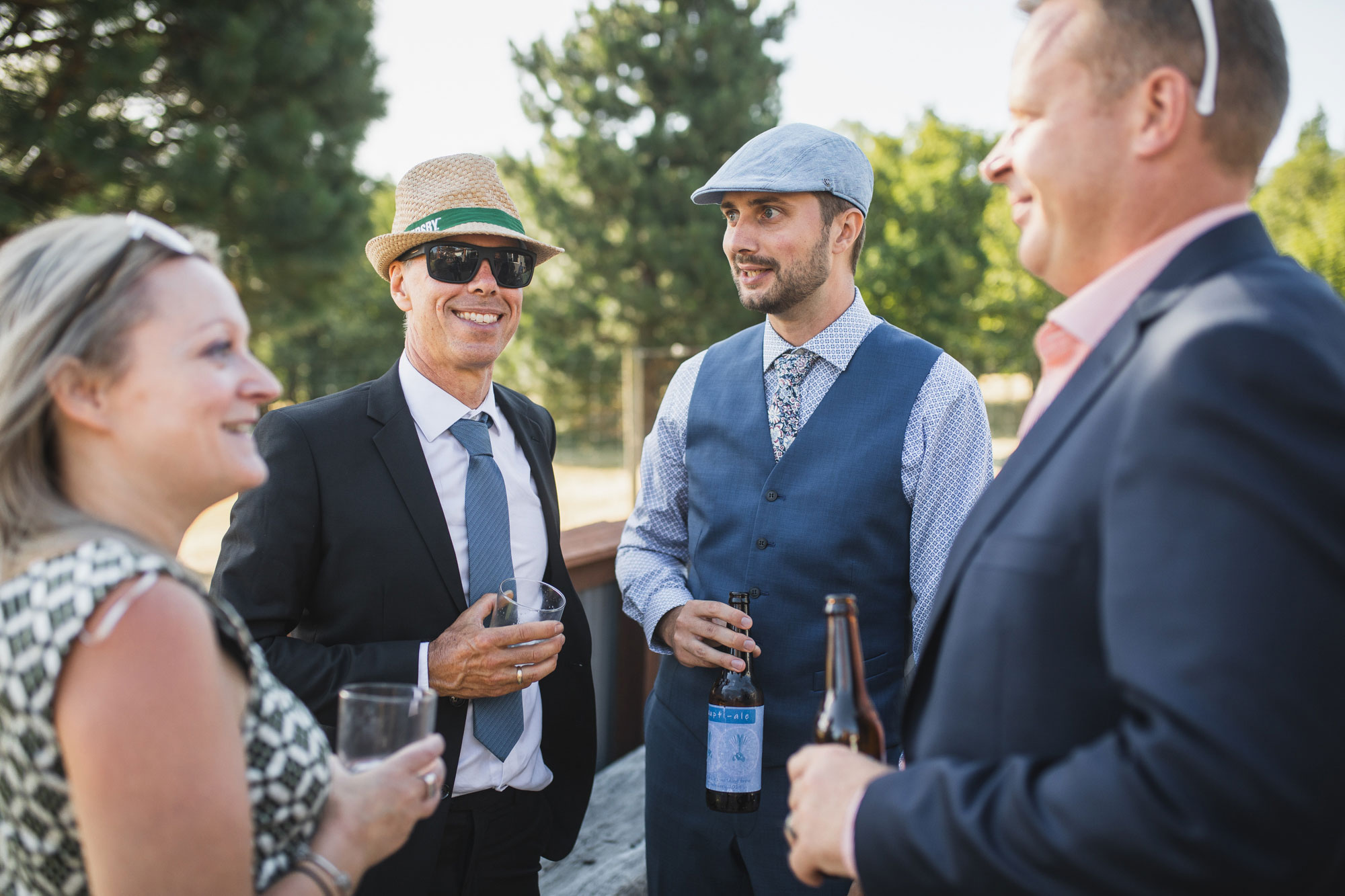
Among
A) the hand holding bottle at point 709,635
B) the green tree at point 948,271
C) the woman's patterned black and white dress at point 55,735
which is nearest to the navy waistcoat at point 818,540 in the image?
the hand holding bottle at point 709,635

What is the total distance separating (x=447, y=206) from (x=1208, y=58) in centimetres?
214

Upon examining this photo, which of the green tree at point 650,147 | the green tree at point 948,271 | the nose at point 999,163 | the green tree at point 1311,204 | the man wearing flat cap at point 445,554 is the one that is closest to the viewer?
the nose at point 999,163

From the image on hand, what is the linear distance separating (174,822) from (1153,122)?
5.45 feet

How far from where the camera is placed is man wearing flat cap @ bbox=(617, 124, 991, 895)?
254 cm

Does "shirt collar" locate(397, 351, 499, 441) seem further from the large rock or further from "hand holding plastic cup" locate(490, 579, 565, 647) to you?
the large rock

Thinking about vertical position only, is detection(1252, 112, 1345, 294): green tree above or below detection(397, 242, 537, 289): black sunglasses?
above

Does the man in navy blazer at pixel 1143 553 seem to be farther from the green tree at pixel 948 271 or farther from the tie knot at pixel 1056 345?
the green tree at pixel 948 271

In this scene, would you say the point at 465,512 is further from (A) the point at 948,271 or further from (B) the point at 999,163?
(A) the point at 948,271

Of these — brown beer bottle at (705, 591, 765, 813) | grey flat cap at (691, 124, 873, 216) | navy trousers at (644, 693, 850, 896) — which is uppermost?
grey flat cap at (691, 124, 873, 216)

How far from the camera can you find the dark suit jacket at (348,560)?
7.66 ft

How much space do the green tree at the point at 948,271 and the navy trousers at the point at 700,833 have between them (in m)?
23.0

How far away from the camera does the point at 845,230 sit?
295cm

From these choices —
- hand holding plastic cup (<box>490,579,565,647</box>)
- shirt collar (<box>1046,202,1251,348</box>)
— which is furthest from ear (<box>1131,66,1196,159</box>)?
hand holding plastic cup (<box>490,579,565,647</box>)

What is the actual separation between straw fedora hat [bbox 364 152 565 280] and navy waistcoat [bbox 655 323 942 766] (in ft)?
3.45
